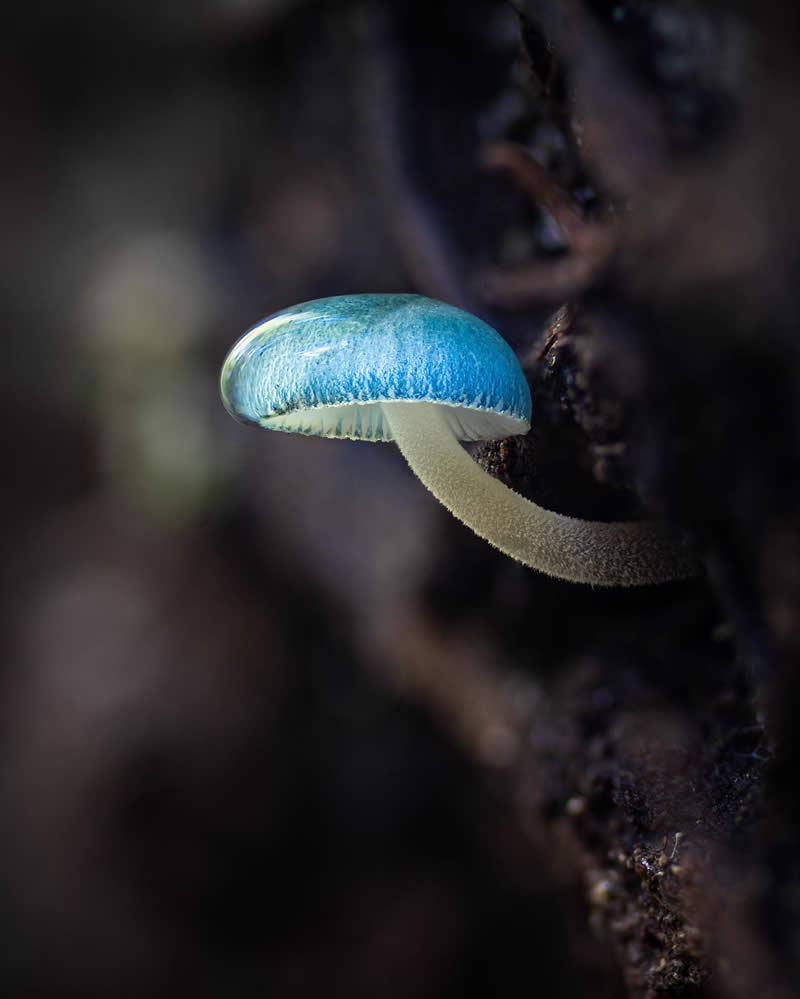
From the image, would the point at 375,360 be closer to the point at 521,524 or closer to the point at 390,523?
the point at 521,524

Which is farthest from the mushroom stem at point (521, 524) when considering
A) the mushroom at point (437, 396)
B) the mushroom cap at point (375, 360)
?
the mushroom cap at point (375, 360)

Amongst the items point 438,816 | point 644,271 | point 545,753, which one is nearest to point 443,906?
point 438,816

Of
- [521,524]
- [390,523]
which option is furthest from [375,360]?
[390,523]

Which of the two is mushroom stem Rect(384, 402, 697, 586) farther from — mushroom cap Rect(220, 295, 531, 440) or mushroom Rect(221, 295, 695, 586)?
mushroom cap Rect(220, 295, 531, 440)

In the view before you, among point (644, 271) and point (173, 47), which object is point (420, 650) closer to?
point (644, 271)

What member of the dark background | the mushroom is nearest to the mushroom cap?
the mushroom

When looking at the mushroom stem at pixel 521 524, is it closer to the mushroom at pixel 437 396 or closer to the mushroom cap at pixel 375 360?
the mushroom at pixel 437 396
